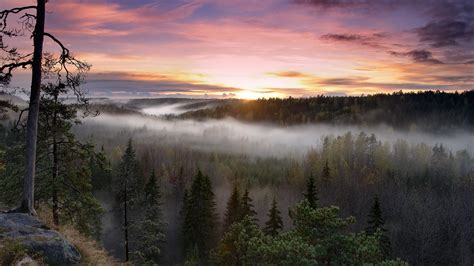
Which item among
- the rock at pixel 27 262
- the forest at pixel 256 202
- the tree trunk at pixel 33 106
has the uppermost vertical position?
the tree trunk at pixel 33 106

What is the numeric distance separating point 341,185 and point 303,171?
64.4 ft

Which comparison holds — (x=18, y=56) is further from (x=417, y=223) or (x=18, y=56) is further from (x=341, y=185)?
(x=341, y=185)

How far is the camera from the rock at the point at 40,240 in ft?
45.7

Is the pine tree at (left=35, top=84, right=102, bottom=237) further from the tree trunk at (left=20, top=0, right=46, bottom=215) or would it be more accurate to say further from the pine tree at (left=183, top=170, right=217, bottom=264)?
the pine tree at (left=183, top=170, right=217, bottom=264)

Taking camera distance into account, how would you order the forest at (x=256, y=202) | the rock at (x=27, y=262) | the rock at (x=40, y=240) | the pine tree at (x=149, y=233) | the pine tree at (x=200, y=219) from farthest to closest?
the pine tree at (x=200, y=219) < the pine tree at (x=149, y=233) < the forest at (x=256, y=202) < the rock at (x=40, y=240) < the rock at (x=27, y=262)

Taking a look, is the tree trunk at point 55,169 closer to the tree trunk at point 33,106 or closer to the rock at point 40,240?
the tree trunk at point 33,106

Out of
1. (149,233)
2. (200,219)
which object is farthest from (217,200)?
(149,233)

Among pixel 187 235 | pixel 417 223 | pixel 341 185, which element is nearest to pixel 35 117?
pixel 187 235

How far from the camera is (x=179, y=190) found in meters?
121

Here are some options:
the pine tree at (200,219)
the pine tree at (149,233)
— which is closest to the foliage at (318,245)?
the pine tree at (149,233)

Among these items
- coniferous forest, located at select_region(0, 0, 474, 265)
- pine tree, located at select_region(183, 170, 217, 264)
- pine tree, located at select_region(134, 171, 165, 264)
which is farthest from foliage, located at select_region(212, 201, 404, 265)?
pine tree, located at select_region(183, 170, 217, 264)

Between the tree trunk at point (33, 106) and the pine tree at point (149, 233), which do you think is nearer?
the tree trunk at point (33, 106)

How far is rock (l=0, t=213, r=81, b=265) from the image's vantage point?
45.7ft

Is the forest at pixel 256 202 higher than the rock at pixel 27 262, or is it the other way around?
the rock at pixel 27 262
